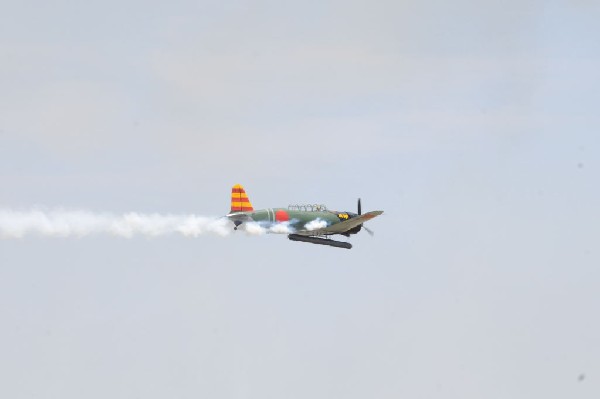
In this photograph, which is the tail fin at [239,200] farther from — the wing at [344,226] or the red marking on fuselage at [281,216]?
the wing at [344,226]

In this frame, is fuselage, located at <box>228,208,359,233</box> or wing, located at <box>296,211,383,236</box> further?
wing, located at <box>296,211,383,236</box>

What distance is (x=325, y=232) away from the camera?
147 metres

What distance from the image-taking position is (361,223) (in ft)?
489

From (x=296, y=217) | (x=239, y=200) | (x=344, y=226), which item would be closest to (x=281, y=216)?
(x=296, y=217)

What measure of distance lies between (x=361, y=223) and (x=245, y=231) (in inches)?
468

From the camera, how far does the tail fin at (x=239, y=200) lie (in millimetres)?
144000

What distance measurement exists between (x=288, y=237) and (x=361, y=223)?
7.19 meters

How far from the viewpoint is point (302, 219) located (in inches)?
5689

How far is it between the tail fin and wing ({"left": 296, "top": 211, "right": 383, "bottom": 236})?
16.3ft

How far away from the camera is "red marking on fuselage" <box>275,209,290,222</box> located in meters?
143

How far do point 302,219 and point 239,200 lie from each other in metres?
5.53

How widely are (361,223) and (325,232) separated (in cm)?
402

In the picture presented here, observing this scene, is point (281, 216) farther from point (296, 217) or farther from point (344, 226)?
point (344, 226)

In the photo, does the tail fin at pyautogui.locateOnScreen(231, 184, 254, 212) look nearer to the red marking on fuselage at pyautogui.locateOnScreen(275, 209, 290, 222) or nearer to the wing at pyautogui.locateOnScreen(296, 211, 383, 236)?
the red marking on fuselage at pyautogui.locateOnScreen(275, 209, 290, 222)
